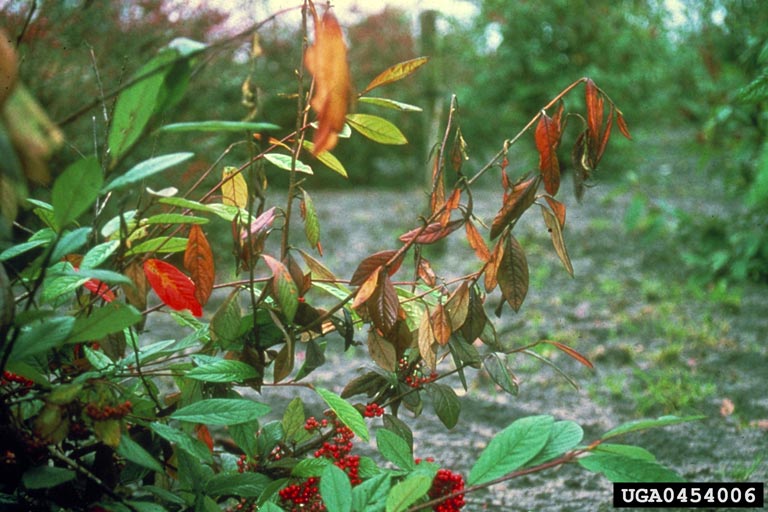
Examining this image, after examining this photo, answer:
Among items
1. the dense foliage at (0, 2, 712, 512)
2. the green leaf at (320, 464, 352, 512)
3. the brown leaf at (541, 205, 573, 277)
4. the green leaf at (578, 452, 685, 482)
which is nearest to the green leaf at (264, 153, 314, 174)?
the dense foliage at (0, 2, 712, 512)

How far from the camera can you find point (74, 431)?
1003 millimetres

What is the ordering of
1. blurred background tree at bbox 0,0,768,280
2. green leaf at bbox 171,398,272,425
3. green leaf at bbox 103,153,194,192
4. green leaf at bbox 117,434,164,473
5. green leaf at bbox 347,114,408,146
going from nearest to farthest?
green leaf at bbox 103,153,194,192
green leaf at bbox 117,434,164,473
green leaf at bbox 171,398,272,425
green leaf at bbox 347,114,408,146
blurred background tree at bbox 0,0,768,280

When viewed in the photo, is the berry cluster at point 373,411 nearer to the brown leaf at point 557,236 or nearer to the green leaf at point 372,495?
the green leaf at point 372,495

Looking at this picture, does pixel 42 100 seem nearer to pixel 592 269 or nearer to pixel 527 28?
pixel 592 269

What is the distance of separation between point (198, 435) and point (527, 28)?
7.23 m

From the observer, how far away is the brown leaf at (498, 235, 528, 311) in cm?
116

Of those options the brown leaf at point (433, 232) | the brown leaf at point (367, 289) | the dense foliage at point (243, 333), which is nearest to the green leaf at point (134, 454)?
the dense foliage at point (243, 333)

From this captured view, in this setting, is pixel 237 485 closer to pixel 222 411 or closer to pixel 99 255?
pixel 222 411

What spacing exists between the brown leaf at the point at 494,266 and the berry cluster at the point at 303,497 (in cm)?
41

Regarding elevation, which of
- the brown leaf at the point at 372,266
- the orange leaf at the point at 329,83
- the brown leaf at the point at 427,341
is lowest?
the brown leaf at the point at 427,341

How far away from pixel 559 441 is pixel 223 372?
483 millimetres

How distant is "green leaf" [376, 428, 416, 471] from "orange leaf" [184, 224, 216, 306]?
33cm

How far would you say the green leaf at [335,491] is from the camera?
37.7 inches

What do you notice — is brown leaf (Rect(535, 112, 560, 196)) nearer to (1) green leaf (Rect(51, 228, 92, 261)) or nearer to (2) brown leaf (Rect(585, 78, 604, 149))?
(2) brown leaf (Rect(585, 78, 604, 149))
